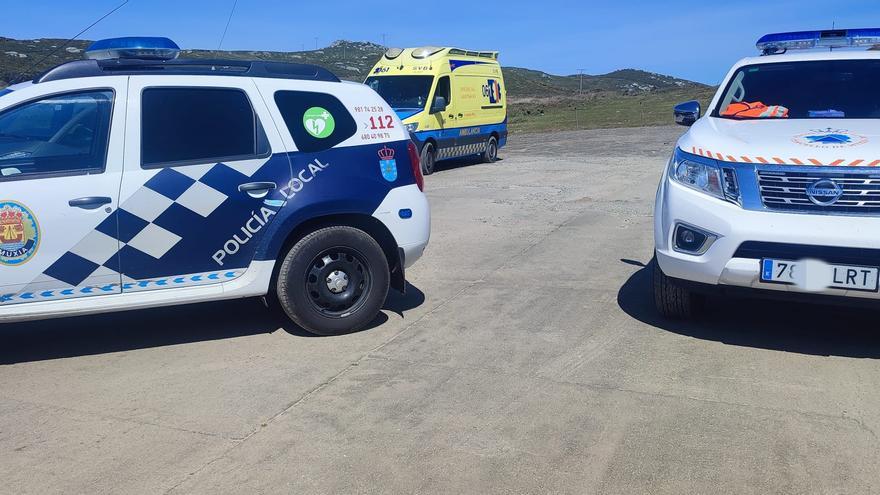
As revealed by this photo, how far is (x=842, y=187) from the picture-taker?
4.78 meters

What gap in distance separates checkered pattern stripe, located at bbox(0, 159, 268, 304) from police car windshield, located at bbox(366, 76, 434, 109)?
A: 11171 millimetres

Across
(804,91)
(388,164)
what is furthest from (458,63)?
(388,164)

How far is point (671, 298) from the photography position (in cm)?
570

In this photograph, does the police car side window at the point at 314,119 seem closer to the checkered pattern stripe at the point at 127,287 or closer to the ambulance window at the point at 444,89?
the checkered pattern stripe at the point at 127,287

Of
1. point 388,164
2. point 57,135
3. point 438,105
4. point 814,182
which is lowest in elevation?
point 814,182

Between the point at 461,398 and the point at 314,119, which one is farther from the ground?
the point at 314,119

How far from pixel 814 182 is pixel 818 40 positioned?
274 cm

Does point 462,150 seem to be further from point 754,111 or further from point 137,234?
point 137,234

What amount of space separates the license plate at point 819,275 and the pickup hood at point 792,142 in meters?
0.62

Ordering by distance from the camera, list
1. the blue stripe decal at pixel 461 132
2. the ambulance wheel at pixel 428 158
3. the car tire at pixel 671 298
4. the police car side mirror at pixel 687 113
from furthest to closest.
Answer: the ambulance wheel at pixel 428 158
the blue stripe decal at pixel 461 132
the police car side mirror at pixel 687 113
the car tire at pixel 671 298

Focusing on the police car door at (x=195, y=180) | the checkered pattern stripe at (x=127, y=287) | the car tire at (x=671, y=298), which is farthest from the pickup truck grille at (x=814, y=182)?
the checkered pattern stripe at (x=127, y=287)

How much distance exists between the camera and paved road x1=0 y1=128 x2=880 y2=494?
3.64 m

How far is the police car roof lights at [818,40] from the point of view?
685 cm

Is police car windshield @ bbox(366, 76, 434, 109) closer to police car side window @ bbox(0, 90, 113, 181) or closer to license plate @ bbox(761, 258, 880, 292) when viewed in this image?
police car side window @ bbox(0, 90, 113, 181)
